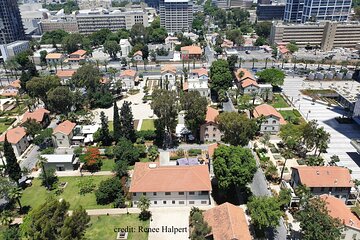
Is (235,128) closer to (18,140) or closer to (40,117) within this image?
(18,140)

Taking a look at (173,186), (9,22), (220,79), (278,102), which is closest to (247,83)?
(220,79)

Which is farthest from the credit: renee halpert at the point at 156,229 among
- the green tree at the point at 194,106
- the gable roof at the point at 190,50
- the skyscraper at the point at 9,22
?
the skyscraper at the point at 9,22

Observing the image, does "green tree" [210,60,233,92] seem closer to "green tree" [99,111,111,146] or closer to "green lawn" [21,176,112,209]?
"green tree" [99,111,111,146]

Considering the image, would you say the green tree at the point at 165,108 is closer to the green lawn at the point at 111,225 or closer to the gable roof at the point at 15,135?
the green lawn at the point at 111,225

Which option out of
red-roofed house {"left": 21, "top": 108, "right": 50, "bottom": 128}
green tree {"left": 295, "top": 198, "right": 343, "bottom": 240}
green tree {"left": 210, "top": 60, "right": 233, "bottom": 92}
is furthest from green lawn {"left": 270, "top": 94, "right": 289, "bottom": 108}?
red-roofed house {"left": 21, "top": 108, "right": 50, "bottom": 128}

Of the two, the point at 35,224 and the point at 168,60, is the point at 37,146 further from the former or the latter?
the point at 168,60

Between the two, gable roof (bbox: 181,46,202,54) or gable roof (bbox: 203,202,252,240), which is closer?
gable roof (bbox: 203,202,252,240)

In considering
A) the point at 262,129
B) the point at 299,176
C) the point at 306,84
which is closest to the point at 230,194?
the point at 299,176
